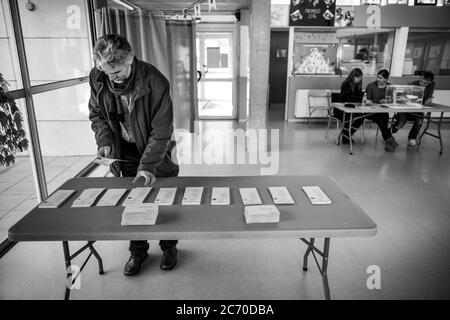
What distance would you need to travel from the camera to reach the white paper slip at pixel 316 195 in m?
1.66

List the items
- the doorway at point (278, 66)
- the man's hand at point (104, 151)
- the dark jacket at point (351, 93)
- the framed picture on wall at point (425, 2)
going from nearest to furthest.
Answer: the man's hand at point (104, 151)
the dark jacket at point (351, 93)
the framed picture on wall at point (425, 2)
the doorway at point (278, 66)

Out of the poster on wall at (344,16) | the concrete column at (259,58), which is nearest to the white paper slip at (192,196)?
the concrete column at (259,58)

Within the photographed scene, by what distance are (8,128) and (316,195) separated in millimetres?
2003

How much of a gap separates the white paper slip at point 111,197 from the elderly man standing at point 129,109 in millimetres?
149

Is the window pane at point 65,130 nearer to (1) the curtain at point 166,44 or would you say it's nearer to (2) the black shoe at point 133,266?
(1) the curtain at point 166,44

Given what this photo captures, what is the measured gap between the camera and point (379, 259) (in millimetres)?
2381

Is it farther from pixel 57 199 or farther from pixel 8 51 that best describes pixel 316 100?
pixel 57 199

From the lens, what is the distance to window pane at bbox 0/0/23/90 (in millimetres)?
2602

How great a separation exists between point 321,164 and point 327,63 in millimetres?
3692

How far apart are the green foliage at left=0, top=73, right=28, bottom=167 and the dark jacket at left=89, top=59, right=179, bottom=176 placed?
1.83 ft

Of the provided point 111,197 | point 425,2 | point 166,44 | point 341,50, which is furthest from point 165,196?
point 425,2

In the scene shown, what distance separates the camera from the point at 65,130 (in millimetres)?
4508
